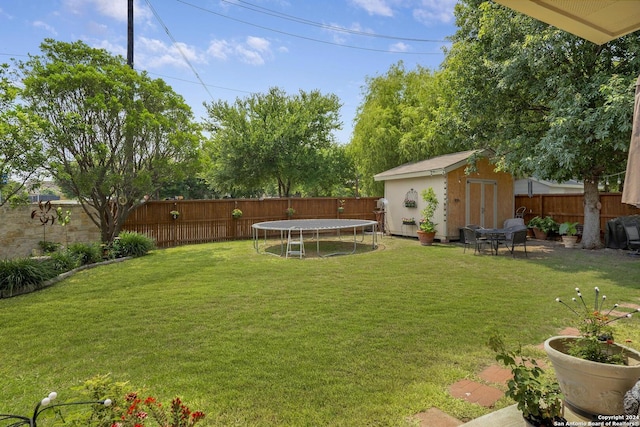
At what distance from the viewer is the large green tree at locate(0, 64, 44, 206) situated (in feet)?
19.7

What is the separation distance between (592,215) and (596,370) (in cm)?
992

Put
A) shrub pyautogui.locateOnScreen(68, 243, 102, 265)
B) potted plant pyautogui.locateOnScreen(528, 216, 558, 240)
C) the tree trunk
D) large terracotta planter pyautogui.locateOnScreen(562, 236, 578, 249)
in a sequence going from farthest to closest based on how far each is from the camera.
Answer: potted plant pyautogui.locateOnScreen(528, 216, 558, 240), large terracotta planter pyautogui.locateOnScreen(562, 236, 578, 249), the tree trunk, shrub pyautogui.locateOnScreen(68, 243, 102, 265)

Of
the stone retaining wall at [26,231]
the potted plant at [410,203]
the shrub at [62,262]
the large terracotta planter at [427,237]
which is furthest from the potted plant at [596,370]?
the stone retaining wall at [26,231]

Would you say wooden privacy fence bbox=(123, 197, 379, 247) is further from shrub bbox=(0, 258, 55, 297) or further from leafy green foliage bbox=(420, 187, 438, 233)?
shrub bbox=(0, 258, 55, 297)

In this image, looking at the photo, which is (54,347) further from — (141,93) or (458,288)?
(141,93)

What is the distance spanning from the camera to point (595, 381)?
1.89m

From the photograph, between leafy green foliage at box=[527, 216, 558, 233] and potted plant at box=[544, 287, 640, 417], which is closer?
potted plant at box=[544, 287, 640, 417]

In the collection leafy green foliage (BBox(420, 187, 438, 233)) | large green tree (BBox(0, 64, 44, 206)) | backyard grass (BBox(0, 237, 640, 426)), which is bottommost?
backyard grass (BBox(0, 237, 640, 426))

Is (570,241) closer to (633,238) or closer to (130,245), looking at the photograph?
(633,238)

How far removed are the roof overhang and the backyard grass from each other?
2.48 meters

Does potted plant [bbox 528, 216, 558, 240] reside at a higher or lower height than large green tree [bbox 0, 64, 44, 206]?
lower

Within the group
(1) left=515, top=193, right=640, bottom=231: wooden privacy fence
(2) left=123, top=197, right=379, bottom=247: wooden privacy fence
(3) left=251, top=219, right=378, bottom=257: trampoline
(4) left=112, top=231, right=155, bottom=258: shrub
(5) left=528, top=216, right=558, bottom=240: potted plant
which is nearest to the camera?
(4) left=112, top=231, right=155, bottom=258: shrub

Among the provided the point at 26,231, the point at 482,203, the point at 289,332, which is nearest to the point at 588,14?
the point at 289,332

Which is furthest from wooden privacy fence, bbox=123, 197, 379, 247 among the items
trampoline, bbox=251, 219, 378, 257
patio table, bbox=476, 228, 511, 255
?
patio table, bbox=476, 228, 511, 255
